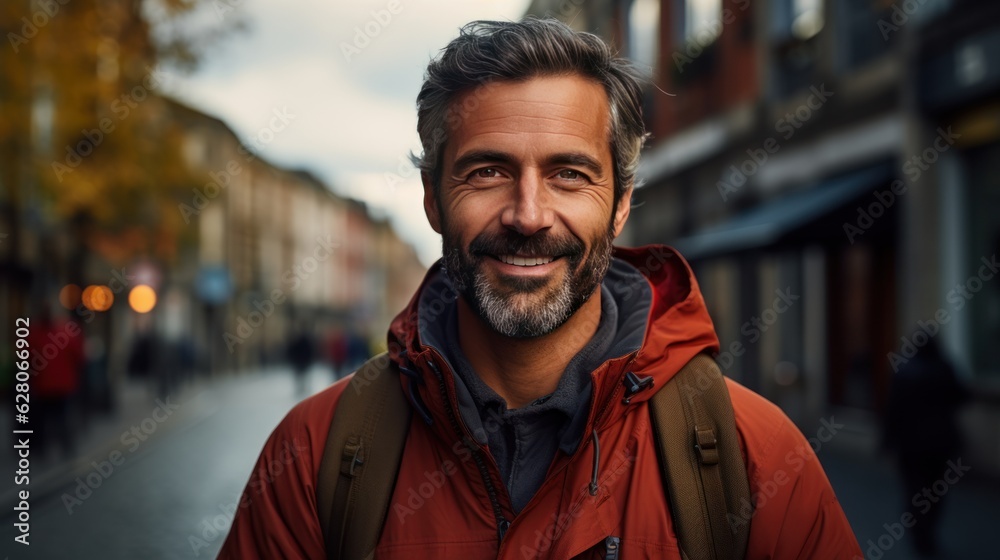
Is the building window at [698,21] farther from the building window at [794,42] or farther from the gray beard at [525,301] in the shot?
the gray beard at [525,301]

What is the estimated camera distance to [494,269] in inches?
87.9

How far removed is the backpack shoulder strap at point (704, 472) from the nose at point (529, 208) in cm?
44

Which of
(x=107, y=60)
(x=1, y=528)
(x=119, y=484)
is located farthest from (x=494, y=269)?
(x=107, y=60)

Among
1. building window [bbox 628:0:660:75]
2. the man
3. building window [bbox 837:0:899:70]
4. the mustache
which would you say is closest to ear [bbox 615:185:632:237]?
the man

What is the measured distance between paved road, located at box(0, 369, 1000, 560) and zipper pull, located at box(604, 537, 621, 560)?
574cm

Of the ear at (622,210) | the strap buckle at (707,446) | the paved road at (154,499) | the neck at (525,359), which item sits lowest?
the paved road at (154,499)

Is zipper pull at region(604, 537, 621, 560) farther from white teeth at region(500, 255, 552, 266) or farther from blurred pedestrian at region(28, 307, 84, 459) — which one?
blurred pedestrian at region(28, 307, 84, 459)

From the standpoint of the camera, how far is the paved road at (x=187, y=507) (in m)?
7.61

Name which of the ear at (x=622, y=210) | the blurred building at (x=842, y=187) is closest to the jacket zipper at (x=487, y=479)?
the ear at (x=622, y=210)

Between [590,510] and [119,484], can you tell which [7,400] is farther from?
[590,510]

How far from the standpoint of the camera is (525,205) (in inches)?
85.9

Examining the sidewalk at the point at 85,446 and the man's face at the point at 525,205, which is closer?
the man's face at the point at 525,205

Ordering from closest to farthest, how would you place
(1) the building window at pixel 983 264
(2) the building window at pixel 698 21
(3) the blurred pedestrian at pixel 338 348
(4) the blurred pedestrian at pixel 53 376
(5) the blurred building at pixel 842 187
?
1. (1) the building window at pixel 983 264
2. (5) the blurred building at pixel 842 187
3. (4) the blurred pedestrian at pixel 53 376
4. (2) the building window at pixel 698 21
5. (3) the blurred pedestrian at pixel 338 348

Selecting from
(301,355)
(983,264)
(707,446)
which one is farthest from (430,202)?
(301,355)
